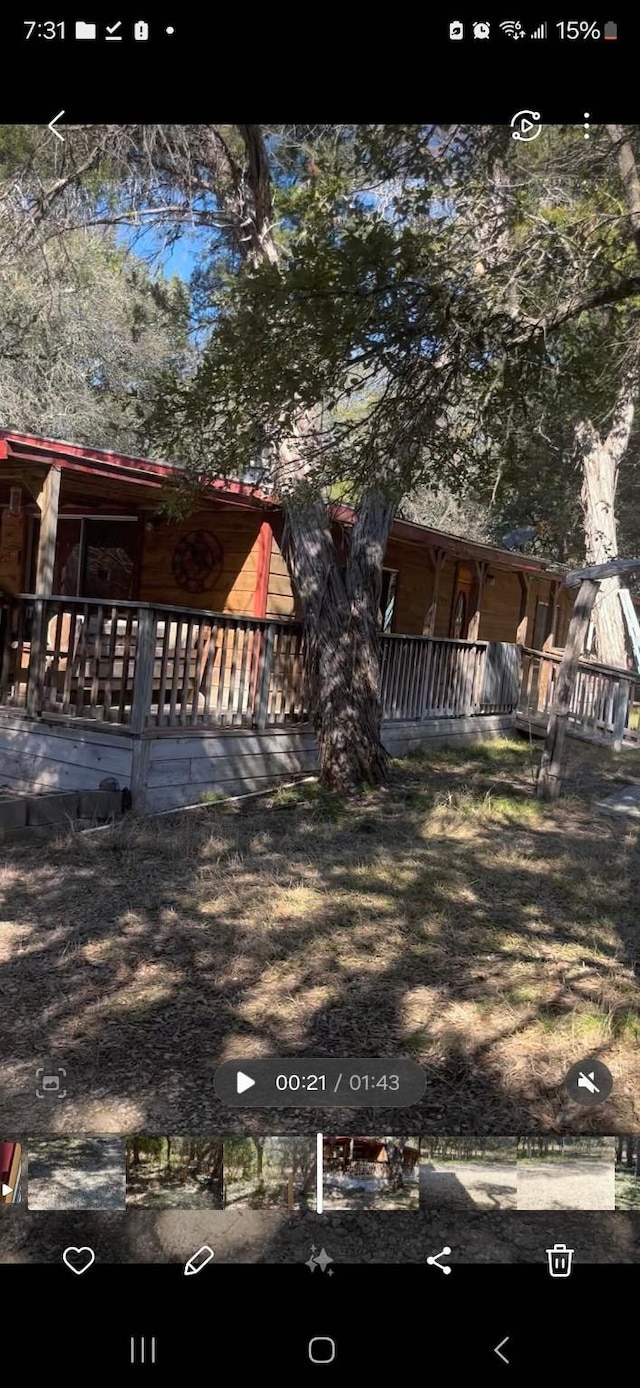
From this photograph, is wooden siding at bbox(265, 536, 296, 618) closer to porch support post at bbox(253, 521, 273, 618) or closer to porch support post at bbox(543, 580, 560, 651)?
porch support post at bbox(253, 521, 273, 618)

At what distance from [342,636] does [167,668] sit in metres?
1.79

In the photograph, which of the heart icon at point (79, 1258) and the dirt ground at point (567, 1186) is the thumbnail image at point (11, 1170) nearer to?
the heart icon at point (79, 1258)

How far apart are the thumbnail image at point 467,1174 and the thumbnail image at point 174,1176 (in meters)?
0.31

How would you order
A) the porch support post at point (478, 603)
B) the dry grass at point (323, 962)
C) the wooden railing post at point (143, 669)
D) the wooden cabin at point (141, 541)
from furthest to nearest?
1. the porch support post at point (478, 603)
2. the wooden cabin at point (141, 541)
3. the wooden railing post at point (143, 669)
4. the dry grass at point (323, 962)

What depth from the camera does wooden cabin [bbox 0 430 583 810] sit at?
8.01 metres

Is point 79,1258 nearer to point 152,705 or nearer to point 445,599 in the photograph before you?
point 152,705

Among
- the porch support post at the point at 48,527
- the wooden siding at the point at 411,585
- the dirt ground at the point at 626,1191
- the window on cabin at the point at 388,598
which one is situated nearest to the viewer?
the dirt ground at the point at 626,1191

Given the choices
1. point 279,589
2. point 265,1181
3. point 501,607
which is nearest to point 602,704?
point 501,607

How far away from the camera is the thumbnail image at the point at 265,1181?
1.38 meters

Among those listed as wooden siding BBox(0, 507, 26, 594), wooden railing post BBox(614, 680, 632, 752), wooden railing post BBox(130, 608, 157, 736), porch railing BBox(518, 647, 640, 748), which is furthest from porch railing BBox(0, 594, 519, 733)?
wooden railing post BBox(614, 680, 632, 752)

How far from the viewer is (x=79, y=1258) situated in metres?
1.36

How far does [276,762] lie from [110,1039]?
24.0 ft

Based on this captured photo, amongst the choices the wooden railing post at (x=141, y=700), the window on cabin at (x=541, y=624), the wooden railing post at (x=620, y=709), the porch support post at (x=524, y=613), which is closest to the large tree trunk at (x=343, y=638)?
the wooden railing post at (x=141, y=700)
